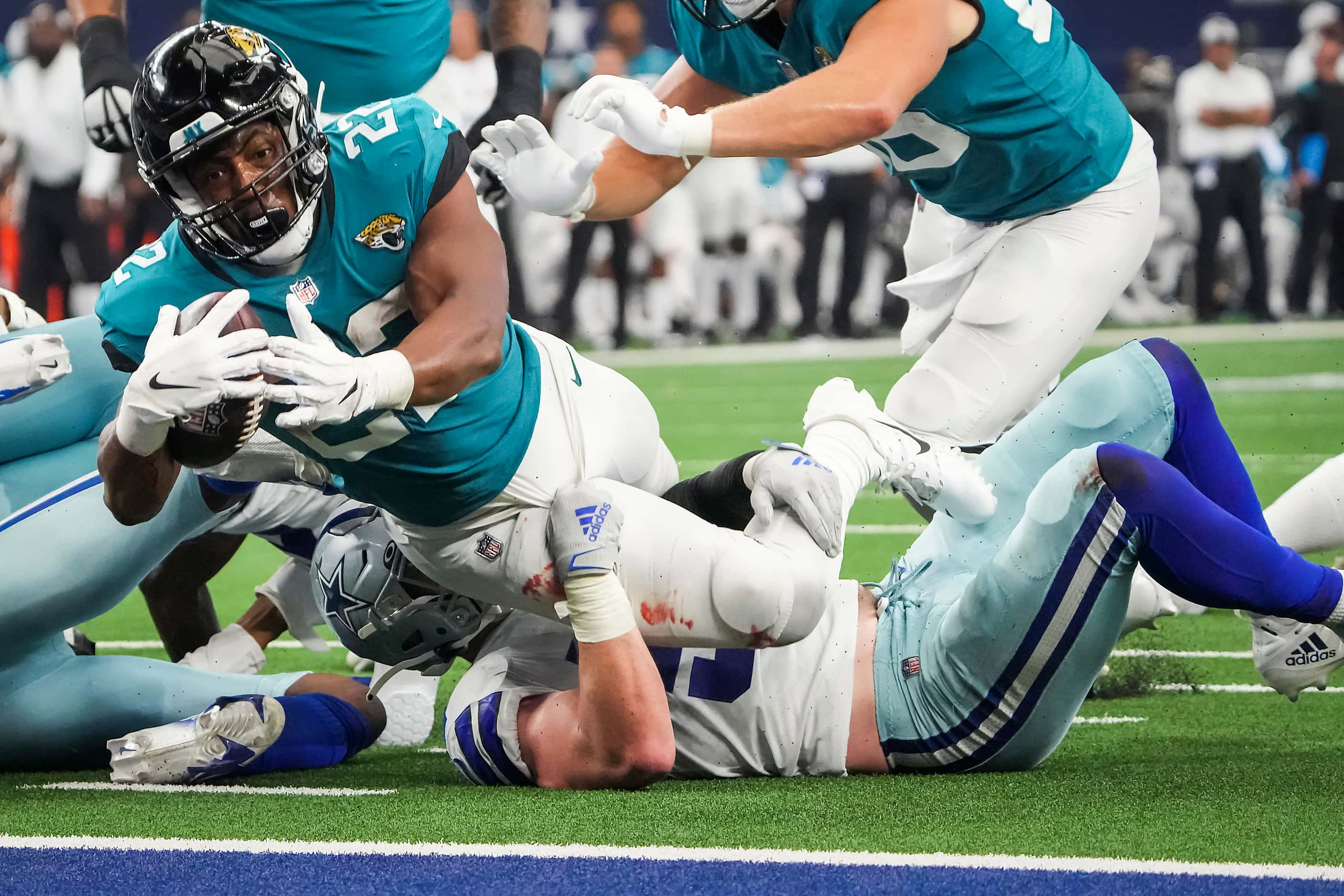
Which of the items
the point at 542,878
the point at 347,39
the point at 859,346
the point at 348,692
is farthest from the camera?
the point at 859,346

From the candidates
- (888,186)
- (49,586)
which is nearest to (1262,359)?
(888,186)

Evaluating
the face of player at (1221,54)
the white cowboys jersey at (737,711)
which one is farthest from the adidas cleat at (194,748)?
the face of player at (1221,54)

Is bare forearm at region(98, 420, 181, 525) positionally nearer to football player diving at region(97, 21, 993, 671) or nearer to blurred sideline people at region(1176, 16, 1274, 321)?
football player diving at region(97, 21, 993, 671)

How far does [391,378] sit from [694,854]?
0.80 metres

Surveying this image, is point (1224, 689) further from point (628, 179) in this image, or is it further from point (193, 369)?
point (193, 369)

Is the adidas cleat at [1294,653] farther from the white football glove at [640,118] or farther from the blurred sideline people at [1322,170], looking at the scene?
the blurred sideline people at [1322,170]

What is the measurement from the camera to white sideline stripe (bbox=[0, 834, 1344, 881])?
1.99m

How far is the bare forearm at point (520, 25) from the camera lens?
4.14 metres

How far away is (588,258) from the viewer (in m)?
11.8

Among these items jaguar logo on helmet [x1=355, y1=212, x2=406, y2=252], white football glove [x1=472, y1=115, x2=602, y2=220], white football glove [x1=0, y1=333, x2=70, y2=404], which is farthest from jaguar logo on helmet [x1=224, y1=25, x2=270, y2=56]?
white football glove [x1=0, y1=333, x2=70, y2=404]

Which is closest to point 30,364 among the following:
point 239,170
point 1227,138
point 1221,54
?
point 239,170

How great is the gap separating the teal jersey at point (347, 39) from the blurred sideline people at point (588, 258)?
22.9ft

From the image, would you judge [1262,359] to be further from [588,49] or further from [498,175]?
[498,175]

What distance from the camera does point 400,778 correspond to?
280cm
